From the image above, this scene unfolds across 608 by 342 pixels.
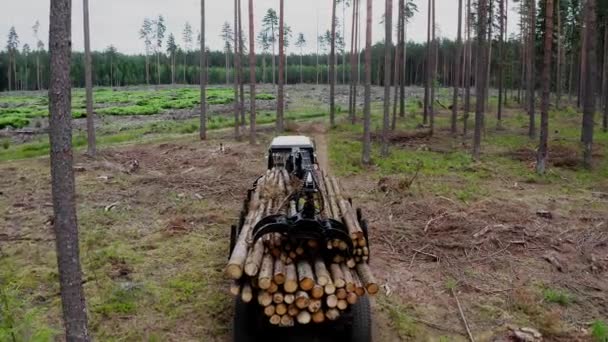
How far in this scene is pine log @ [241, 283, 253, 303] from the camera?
568 centimetres

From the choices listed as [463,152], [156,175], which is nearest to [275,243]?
[156,175]

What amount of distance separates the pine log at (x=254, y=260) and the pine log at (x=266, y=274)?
0.06 m

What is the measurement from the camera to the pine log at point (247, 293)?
18.6ft

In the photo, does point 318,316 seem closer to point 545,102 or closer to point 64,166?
point 64,166

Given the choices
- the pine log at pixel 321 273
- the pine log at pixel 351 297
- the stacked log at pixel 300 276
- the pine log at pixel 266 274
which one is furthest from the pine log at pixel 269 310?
the pine log at pixel 351 297

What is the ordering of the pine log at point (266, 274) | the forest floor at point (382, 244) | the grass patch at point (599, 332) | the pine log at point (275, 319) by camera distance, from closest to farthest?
the pine log at point (266, 274) → the pine log at point (275, 319) → the grass patch at point (599, 332) → the forest floor at point (382, 244)

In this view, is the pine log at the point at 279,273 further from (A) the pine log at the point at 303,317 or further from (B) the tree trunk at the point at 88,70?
(B) the tree trunk at the point at 88,70

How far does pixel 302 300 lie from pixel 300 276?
270mm

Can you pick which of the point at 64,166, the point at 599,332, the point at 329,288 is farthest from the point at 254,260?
the point at 599,332

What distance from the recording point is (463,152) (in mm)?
23734

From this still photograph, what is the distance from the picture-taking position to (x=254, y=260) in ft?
19.3

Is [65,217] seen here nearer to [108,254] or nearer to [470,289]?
[108,254]

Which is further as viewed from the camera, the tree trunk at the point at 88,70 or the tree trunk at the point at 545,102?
the tree trunk at the point at 88,70

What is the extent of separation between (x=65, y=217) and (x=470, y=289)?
22.9 ft
